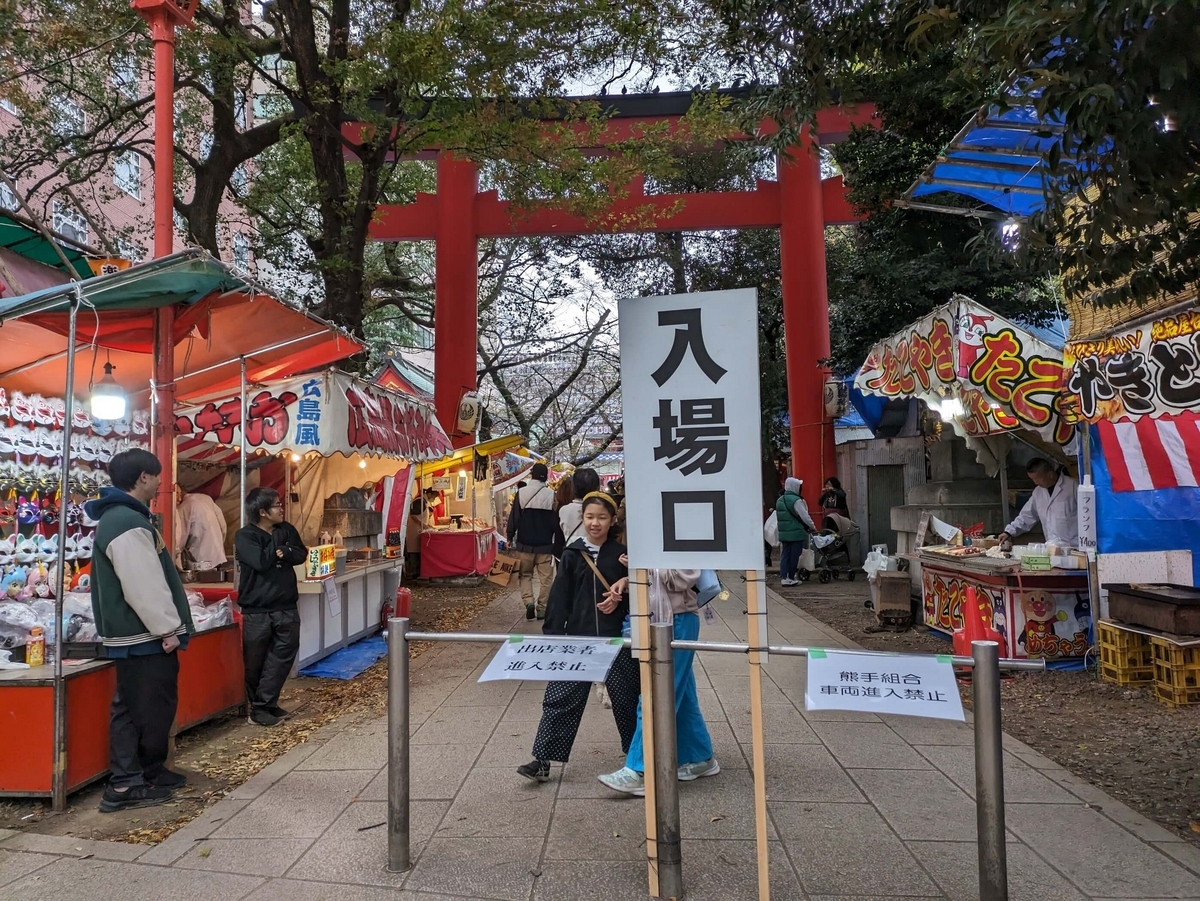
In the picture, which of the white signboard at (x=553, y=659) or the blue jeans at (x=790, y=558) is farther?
the blue jeans at (x=790, y=558)

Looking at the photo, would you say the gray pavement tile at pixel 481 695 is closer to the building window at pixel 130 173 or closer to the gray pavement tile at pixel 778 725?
the gray pavement tile at pixel 778 725

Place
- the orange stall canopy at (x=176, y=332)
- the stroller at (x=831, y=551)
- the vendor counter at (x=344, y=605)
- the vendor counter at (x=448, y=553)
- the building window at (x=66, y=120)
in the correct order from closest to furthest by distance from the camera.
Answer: the orange stall canopy at (x=176, y=332), the vendor counter at (x=344, y=605), the building window at (x=66, y=120), the vendor counter at (x=448, y=553), the stroller at (x=831, y=551)

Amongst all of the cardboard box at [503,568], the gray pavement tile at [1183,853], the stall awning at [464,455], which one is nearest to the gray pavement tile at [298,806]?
the gray pavement tile at [1183,853]

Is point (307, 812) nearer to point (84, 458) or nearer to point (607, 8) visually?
point (84, 458)

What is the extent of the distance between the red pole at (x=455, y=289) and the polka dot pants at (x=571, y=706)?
469 inches

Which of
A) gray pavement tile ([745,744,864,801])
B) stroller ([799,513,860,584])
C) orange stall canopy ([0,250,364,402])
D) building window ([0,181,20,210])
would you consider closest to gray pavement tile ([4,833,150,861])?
orange stall canopy ([0,250,364,402])

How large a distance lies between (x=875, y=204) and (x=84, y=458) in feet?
35.3

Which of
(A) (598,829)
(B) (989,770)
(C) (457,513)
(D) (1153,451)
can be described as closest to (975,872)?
(B) (989,770)

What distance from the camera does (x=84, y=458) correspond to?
6.59m

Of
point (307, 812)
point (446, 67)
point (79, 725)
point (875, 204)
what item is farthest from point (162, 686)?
point (875, 204)

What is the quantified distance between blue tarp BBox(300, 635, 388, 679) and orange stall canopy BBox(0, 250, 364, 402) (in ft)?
9.46

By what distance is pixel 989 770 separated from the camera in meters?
2.82

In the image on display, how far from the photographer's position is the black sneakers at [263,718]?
594 centimetres

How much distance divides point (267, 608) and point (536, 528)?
480 cm
